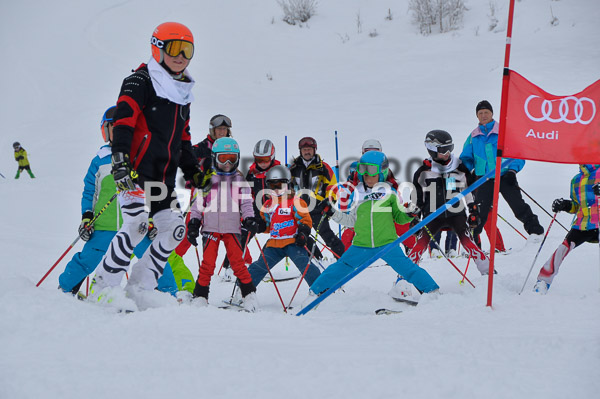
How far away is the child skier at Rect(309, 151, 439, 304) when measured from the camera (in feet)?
16.2

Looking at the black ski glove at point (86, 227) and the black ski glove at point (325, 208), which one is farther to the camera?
the black ski glove at point (325, 208)

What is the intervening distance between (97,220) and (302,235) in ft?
6.66

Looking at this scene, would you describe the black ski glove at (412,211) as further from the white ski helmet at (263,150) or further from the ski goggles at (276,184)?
the white ski helmet at (263,150)

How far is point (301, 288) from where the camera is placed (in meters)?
6.40

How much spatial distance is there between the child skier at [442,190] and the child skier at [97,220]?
309 centimetres

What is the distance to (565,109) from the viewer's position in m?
3.69

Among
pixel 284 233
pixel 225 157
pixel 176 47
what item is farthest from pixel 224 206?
pixel 176 47

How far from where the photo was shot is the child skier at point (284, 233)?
217 inches

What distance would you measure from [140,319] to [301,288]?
363cm

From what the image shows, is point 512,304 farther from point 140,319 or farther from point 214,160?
point 214,160

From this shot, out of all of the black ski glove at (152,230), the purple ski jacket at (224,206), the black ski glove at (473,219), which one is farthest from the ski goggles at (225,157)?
the black ski glove at (473,219)

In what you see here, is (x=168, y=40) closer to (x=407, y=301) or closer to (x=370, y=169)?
(x=370, y=169)

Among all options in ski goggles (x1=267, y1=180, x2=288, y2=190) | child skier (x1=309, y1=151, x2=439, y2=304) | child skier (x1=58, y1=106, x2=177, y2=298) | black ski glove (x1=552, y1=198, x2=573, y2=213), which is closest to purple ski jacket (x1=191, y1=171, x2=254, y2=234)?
ski goggles (x1=267, y1=180, x2=288, y2=190)

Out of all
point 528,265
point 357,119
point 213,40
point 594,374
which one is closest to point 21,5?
point 213,40
